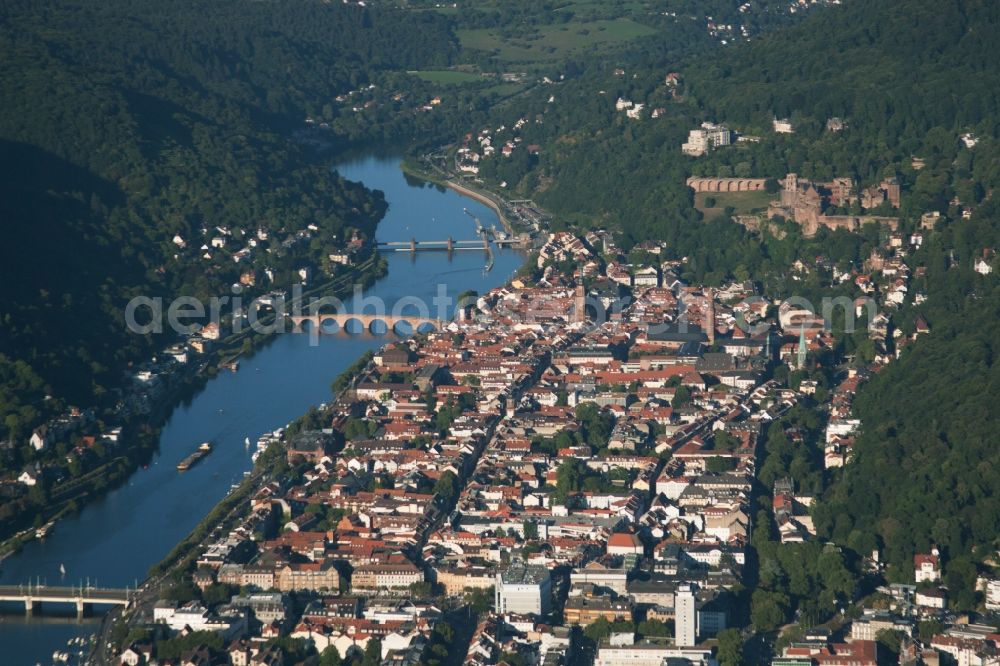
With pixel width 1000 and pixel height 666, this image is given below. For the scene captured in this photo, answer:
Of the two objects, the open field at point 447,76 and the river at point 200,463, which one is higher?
the open field at point 447,76

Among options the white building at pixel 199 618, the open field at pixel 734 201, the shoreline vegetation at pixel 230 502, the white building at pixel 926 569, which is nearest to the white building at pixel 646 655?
the white building at pixel 926 569

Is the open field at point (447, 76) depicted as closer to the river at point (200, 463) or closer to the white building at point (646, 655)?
the river at point (200, 463)

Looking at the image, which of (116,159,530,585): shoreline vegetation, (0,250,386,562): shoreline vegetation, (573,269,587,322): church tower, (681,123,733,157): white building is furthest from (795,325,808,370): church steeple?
(681,123,733,157): white building

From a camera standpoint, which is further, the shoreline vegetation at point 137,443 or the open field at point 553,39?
the open field at point 553,39

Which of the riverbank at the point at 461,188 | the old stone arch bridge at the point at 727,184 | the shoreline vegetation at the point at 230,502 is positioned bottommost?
the shoreline vegetation at the point at 230,502

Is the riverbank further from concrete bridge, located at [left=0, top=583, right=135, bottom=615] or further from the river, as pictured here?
concrete bridge, located at [left=0, top=583, right=135, bottom=615]

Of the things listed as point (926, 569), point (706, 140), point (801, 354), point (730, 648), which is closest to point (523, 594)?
point (730, 648)

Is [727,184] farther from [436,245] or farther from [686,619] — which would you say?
[686,619]
